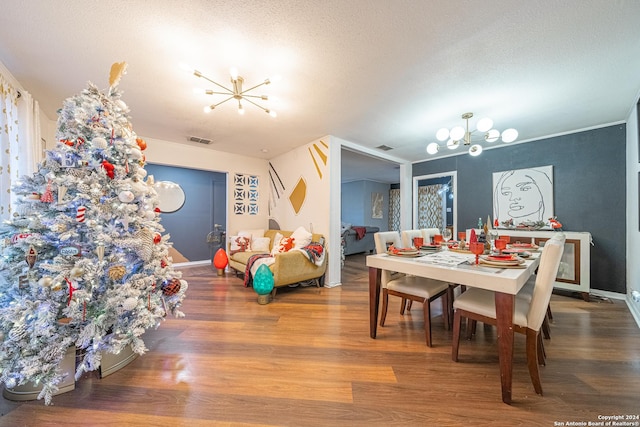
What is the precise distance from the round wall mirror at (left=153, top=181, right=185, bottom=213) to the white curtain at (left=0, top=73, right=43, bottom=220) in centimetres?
266

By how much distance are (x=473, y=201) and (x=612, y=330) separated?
8.48 ft

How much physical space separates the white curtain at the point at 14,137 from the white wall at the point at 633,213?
5.89m

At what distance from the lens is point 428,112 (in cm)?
278

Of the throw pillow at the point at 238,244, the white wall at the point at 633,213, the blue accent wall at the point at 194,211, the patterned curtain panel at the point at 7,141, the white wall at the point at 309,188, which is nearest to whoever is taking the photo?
the patterned curtain panel at the point at 7,141

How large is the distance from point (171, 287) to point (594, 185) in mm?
5509

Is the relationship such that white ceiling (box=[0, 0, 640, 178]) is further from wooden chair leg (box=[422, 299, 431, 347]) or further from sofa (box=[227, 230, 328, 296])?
→ wooden chair leg (box=[422, 299, 431, 347])

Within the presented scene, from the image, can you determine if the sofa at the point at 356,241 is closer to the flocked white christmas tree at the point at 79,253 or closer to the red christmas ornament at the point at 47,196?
the flocked white christmas tree at the point at 79,253

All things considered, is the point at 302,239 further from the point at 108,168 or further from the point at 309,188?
the point at 108,168

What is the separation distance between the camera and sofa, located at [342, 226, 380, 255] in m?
6.04

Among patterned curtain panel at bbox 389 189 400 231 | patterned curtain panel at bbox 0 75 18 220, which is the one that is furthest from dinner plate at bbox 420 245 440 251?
patterned curtain panel at bbox 389 189 400 231

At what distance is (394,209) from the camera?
8508mm

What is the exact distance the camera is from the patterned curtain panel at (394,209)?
27.6 ft

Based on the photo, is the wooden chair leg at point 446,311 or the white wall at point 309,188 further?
the white wall at point 309,188

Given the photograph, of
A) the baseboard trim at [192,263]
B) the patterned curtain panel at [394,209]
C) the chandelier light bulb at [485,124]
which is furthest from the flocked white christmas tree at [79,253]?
the patterned curtain panel at [394,209]
